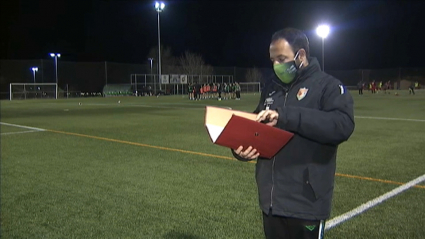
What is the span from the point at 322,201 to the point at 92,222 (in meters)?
3.40

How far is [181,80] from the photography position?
182ft

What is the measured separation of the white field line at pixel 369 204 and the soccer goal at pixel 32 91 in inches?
1833

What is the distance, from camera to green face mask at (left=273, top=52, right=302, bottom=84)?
2.37 m

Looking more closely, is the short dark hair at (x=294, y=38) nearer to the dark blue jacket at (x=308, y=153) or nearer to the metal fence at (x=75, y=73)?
the dark blue jacket at (x=308, y=153)

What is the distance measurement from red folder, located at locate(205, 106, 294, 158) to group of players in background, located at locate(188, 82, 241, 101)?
35.3m

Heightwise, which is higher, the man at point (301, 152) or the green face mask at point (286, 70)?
the green face mask at point (286, 70)

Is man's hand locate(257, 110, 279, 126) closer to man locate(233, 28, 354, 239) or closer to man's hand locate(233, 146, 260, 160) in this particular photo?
man locate(233, 28, 354, 239)

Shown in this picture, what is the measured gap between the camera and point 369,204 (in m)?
5.56

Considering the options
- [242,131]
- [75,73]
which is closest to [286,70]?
[242,131]

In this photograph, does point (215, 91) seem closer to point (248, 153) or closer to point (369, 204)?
point (369, 204)

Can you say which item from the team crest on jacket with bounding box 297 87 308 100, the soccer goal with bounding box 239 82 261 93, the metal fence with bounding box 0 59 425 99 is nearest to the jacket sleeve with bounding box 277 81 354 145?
the team crest on jacket with bounding box 297 87 308 100

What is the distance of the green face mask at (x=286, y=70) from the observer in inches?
93.4

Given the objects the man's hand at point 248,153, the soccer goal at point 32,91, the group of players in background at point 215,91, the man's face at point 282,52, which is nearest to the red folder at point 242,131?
the man's hand at point 248,153

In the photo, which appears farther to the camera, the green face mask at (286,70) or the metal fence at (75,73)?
the metal fence at (75,73)
